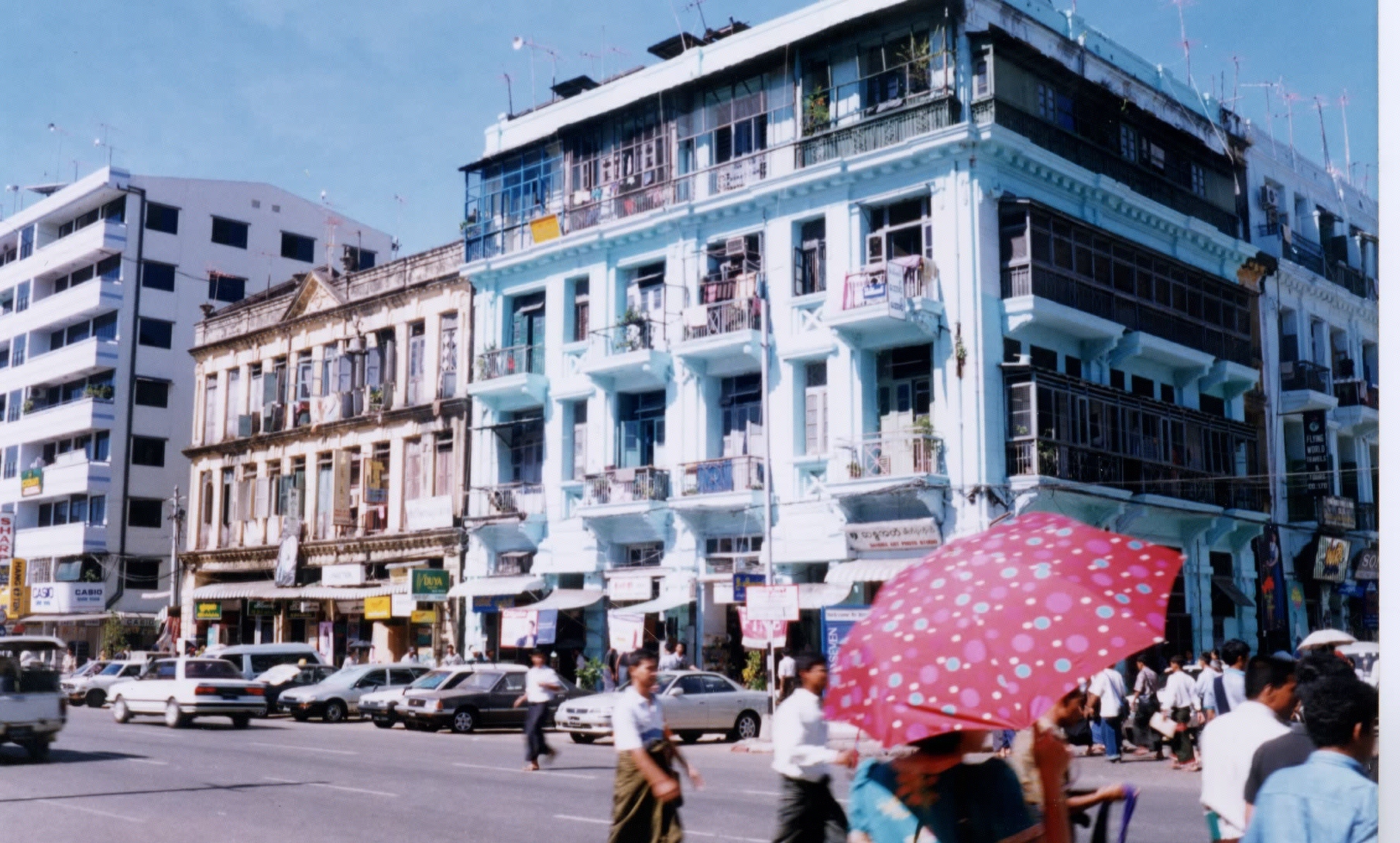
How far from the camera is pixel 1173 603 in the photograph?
3083 cm

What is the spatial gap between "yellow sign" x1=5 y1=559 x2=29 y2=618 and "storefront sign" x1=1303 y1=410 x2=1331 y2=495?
44.8 m

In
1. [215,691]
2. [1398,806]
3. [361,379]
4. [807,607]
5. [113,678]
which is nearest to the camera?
[1398,806]

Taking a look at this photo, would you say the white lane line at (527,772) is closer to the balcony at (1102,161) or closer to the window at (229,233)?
the balcony at (1102,161)

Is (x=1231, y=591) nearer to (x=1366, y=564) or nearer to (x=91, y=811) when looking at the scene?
(x=1366, y=564)

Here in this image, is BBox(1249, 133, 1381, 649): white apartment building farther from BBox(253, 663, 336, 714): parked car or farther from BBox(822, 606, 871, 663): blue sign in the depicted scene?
BBox(253, 663, 336, 714): parked car

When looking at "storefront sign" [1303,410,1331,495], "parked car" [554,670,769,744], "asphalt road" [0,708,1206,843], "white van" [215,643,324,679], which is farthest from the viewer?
"white van" [215,643,324,679]

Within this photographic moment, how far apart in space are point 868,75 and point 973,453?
8.33m

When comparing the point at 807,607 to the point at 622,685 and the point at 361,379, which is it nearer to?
the point at 622,685

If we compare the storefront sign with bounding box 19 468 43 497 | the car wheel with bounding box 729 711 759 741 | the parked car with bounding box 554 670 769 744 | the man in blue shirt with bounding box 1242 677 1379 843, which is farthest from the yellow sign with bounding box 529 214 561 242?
the man in blue shirt with bounding box 1242 677 1379 843

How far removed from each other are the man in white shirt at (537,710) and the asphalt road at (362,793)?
0.27 meters

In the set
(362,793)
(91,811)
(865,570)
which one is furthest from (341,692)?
(91,811)

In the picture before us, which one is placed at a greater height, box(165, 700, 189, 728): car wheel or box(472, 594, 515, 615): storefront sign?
box(472, 594, 515, 615): storefront sign

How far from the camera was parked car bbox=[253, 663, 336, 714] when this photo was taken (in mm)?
31938

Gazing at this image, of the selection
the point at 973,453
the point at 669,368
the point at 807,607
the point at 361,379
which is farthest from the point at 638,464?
the point at 361,379
